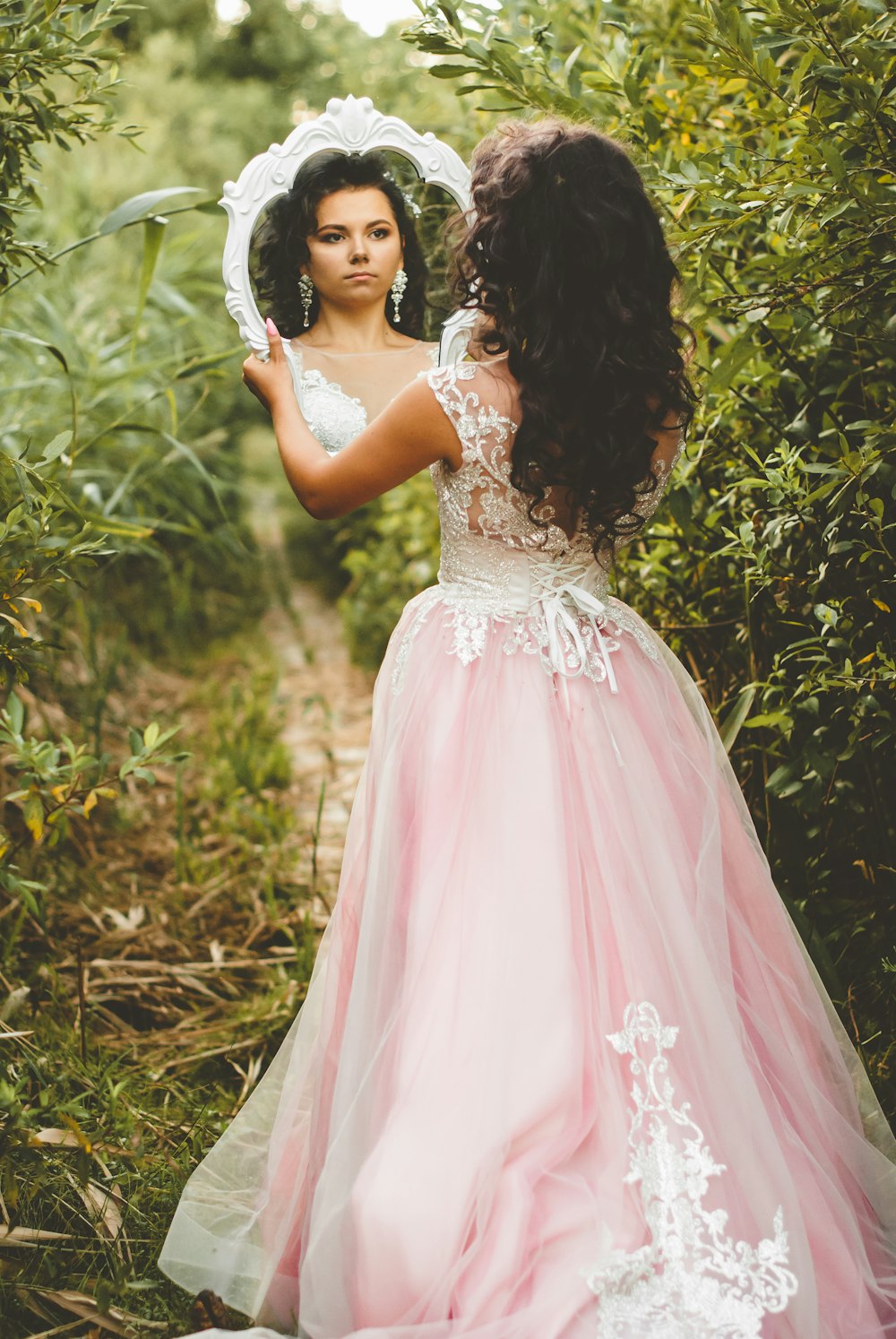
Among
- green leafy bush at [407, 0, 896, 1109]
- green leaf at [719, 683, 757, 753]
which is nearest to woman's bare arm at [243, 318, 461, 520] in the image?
green leafy bush at [407, 0, 896, 1109]

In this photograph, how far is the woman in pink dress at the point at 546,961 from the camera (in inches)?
56.5

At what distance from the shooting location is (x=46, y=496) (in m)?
1.81

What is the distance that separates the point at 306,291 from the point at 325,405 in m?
0.21

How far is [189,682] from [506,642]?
3.62m

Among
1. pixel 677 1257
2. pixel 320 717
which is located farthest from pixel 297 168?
pixel 320 717

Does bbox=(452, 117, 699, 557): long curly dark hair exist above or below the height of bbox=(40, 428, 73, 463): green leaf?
above

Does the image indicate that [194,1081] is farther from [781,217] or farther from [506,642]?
[781,217]

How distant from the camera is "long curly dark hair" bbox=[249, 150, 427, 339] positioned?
72.6 inches

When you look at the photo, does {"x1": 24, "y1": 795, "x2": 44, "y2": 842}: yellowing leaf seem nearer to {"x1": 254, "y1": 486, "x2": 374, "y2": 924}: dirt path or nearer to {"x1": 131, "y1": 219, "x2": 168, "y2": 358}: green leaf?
{"x1": 254, "y1": 486, "x2": 374, "y2": 924}: dirt path

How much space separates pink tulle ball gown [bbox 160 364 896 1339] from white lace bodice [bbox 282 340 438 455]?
0.21 metres

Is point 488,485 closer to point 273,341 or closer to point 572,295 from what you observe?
point 572,295

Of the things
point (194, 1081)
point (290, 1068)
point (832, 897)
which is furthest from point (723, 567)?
point (194, 1081)

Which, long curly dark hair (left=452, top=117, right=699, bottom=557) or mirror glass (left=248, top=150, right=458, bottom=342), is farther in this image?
mirror glass (left=248, top=150, right=458, bottom=342)

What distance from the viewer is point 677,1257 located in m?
1.41
